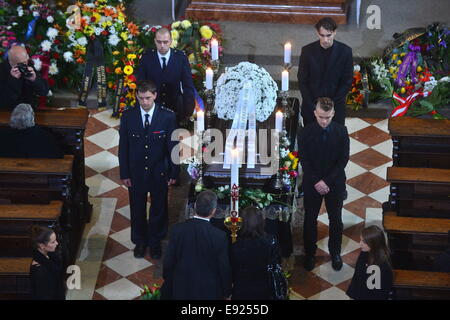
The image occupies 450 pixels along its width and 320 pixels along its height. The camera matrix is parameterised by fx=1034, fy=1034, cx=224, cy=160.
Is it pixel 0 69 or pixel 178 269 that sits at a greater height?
pixel 0 69

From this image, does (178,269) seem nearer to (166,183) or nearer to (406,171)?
(166,183)

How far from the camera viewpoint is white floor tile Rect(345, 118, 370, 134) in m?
11.8

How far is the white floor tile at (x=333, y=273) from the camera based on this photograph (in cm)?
943

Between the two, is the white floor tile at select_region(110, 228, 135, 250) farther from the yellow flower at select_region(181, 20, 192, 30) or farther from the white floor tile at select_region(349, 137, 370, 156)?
the yellow flower at select_region(181, 20, 192, 30)

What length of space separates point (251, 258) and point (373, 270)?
3.34ft

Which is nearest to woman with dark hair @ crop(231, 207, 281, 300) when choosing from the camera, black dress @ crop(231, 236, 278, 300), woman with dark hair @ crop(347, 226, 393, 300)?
black dress @ crop(231, 236, 278, 300)

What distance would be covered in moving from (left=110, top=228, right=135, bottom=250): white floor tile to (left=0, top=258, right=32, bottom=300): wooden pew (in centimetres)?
140

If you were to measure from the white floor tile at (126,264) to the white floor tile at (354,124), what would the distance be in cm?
335

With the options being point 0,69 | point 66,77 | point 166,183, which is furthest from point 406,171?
point 66,77

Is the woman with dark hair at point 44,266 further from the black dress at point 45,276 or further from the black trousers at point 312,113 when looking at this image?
the black trousers at point 312,113

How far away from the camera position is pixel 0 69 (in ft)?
32.9

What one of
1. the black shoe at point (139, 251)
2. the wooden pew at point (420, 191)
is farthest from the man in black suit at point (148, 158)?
the wooden pew at point (420, 191)

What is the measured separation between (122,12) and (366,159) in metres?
3.83

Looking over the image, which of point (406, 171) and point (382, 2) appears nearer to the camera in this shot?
point (406, 171)
